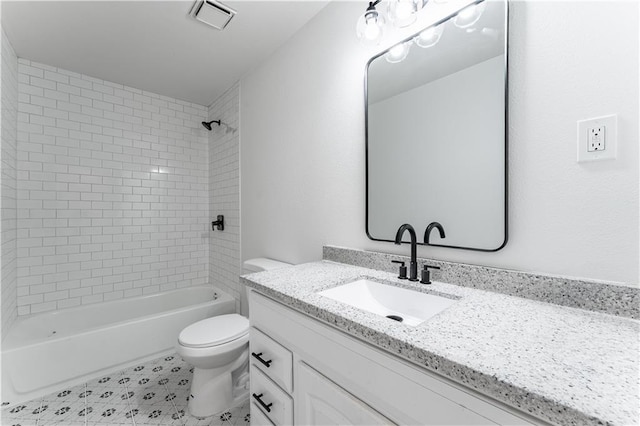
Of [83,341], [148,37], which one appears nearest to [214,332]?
[83,341]

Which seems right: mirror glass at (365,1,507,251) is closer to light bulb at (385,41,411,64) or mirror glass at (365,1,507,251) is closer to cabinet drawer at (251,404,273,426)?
light bulb at (385,41,411,64)

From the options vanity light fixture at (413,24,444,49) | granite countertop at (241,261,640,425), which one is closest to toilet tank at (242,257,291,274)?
granite countertop at (241,261,640,425)

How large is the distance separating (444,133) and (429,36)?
17.1 inches

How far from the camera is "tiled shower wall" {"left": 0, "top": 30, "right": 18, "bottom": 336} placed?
5.94 feet

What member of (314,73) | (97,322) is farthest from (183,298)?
(314,73)

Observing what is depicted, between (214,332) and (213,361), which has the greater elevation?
(214,332)

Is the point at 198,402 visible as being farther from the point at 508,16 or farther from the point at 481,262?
the point at 508,16

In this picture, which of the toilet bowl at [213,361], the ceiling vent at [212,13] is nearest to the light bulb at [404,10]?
the ceiling vent at [212,13]

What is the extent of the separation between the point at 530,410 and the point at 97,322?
10.3ft

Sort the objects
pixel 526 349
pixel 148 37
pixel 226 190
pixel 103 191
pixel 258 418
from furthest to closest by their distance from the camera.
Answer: pixel 226 190, pixel 103 191, pixel 148 37, pixel 258 418, pixel 526 349

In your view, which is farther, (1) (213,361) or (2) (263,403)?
(1) (213,361)

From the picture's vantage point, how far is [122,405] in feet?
5.47

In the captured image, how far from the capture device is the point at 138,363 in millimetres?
2113

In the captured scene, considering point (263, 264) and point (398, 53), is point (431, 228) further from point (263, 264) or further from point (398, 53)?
point (263, 264)
